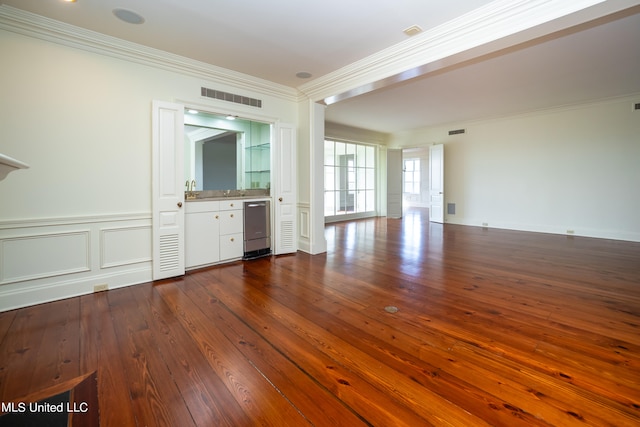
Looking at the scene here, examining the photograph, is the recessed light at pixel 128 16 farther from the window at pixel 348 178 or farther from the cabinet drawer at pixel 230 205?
the window at pixel 348 178

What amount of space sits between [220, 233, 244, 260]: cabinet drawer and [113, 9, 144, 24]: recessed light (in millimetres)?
2758

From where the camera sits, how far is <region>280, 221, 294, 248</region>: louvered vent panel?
5.00m

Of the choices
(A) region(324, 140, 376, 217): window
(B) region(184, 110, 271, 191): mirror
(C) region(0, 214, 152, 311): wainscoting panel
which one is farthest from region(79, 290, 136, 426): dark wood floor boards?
(A) region(324, 140, 376, 217): window

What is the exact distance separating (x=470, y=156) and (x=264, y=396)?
27.3 feet

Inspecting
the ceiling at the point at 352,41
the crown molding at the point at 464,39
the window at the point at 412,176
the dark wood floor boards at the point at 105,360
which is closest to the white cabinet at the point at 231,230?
the dark wood floor boards at the point at 105,360

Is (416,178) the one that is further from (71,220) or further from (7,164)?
(7,164)

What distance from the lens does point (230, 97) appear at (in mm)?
4312

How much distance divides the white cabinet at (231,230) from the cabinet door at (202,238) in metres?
0.08

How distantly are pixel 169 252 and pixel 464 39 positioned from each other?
13.8ft

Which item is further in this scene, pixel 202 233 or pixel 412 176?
pixel 412 176

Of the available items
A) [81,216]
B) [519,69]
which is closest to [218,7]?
[81,216]

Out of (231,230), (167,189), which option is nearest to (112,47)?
(167,189)

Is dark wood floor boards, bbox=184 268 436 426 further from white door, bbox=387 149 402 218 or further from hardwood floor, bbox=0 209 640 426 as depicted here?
white door, bbox=387 149 402 218

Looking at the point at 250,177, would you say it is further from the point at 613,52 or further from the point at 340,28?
the point at 613,52
